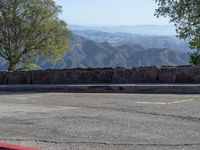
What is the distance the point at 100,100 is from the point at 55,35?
40.0 meters

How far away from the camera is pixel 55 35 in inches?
2002

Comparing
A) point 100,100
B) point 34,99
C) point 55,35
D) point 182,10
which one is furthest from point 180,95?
point 55,35

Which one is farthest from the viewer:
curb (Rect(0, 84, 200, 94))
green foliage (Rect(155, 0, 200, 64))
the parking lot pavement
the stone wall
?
green foliage (Rect(155, 0, 200, 64))

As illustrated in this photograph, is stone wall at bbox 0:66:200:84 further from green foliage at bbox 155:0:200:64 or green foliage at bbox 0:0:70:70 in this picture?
green foliage at bbox 0:0:70:70

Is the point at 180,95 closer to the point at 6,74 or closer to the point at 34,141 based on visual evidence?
the point at 34,141

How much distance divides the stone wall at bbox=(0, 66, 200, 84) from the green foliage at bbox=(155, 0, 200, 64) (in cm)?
1430

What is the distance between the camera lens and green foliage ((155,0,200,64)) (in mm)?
29547

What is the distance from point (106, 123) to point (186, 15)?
2277 cm

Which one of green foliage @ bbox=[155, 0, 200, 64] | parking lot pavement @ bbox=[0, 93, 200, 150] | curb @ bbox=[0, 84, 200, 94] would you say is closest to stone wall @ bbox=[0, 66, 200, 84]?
curb @ bbox=[0, 84, 200, 94]

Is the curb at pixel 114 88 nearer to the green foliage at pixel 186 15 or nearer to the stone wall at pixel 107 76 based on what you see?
the stone wall at pixel 107 76

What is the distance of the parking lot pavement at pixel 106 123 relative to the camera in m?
6.82

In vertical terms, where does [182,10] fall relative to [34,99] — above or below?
above

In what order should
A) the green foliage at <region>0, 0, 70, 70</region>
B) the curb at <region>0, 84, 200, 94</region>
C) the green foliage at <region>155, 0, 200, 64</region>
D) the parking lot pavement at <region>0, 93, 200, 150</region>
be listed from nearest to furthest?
the parking lot pavement at <region>0, 93, 200, 150</region> → the curb at <region>0, 84, 200, 94</region> → the green foliage at <region>155, 0, 200, 64</region> → the green foliage at <region>0, 0, 70, 70</region>

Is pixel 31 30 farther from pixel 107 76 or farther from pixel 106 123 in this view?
pixel 106 123
